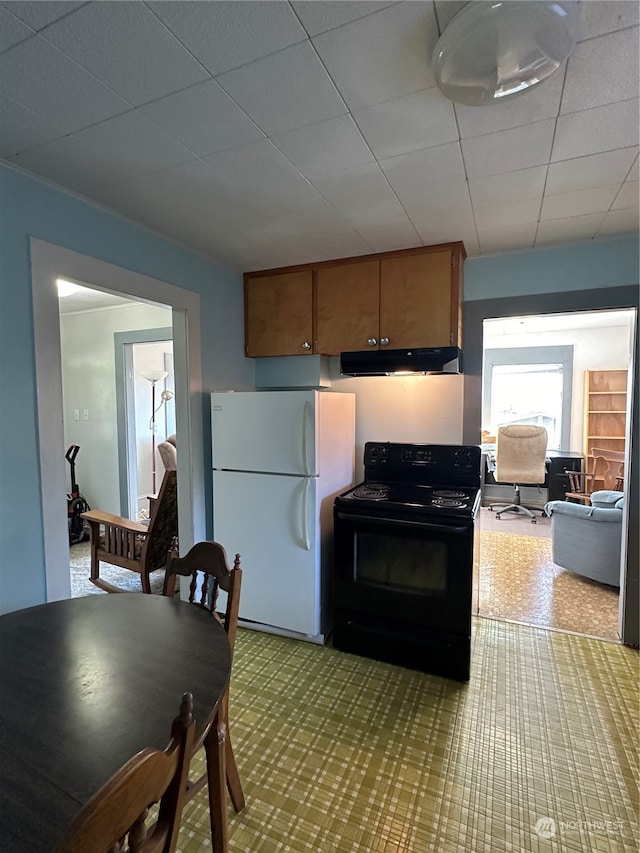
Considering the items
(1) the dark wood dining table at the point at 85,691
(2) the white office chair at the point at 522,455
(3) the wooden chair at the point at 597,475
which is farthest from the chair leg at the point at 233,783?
(3) the wooden chair at the point at 597,475

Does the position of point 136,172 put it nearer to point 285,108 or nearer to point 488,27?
point 285,108

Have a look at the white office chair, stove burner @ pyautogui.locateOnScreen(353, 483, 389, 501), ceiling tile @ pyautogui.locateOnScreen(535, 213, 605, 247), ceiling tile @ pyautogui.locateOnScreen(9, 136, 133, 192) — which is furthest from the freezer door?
the white office chair

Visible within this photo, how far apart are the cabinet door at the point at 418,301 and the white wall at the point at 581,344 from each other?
343 centimetres

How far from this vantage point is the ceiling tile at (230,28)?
0.98 meters

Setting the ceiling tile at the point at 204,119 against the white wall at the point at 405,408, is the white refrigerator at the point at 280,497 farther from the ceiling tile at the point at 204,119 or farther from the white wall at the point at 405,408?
the ceiling tile at the point at 204,119

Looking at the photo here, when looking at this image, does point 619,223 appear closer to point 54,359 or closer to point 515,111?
point 515,111

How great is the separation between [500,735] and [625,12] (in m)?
2.47

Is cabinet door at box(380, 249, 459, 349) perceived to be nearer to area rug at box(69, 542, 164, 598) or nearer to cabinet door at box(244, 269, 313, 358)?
cabinet door at box(244, 269, 313, 358)

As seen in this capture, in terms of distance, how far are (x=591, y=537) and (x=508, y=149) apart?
9.36 ft

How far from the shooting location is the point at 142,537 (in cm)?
307

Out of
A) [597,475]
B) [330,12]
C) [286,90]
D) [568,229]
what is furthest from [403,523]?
[597,475]

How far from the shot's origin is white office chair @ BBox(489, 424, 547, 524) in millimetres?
5152

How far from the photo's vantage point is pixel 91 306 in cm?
426

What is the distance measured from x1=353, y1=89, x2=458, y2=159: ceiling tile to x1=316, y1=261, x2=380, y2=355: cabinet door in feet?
3.65
